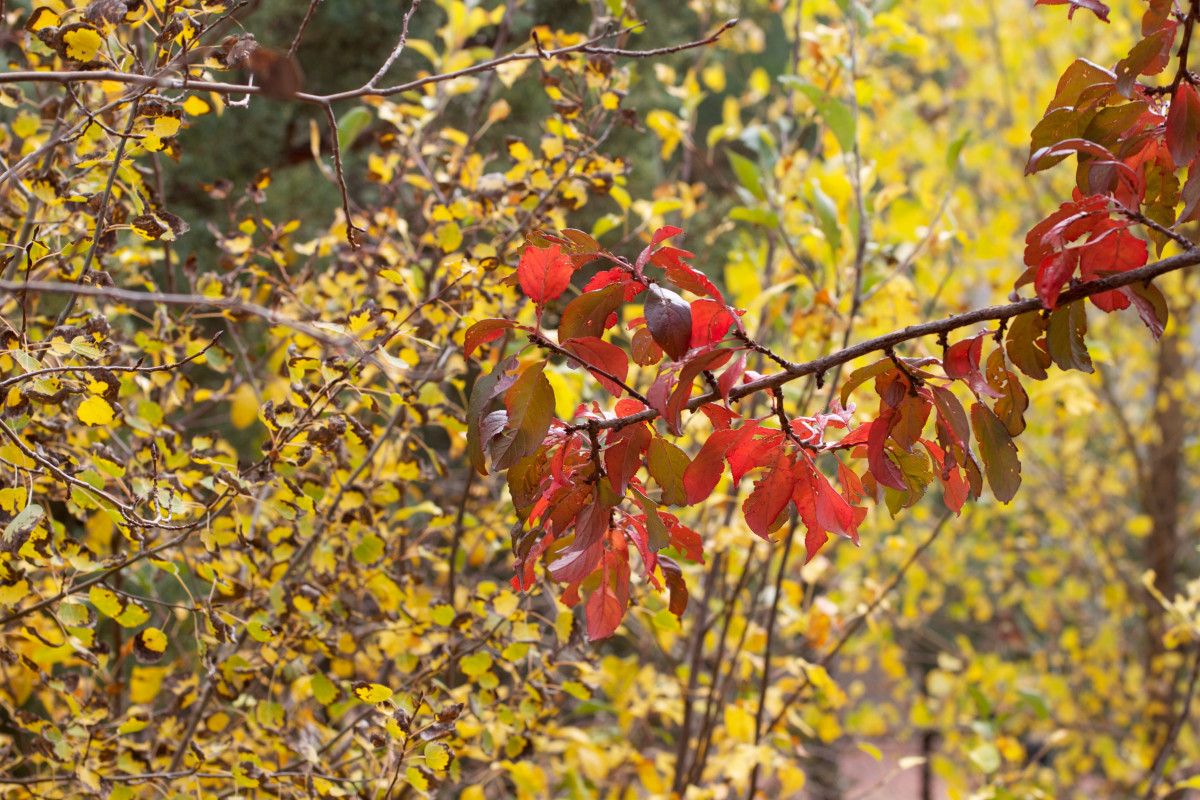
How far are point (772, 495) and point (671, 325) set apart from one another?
203 mm

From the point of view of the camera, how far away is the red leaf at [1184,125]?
817mm

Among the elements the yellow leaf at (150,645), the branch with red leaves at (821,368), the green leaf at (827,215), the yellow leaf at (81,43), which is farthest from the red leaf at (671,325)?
the green leaf at (827,215)

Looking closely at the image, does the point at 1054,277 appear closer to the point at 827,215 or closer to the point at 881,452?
the point at 881,452

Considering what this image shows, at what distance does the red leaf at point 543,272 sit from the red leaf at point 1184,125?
1.65ft

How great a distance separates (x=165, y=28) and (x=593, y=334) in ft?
1.99

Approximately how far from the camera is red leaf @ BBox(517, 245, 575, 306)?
86cm

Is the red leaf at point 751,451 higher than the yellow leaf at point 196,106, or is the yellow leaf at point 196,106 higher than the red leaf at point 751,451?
the yellow leaf at point 196,106

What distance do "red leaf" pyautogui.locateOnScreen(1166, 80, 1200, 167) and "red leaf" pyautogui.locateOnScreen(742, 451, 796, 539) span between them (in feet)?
1.31

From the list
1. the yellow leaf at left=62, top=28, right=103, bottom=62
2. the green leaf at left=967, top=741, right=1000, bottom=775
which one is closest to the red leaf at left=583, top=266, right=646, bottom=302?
the yellow leaf at left=62, top=28, right=103, bottom=62

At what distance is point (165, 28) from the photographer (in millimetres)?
1074

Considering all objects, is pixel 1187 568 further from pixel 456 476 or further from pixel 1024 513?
pixel 456 476

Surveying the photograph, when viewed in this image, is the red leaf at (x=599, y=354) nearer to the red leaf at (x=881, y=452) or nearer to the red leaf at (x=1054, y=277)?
the red leaf at (x=881, y=452)

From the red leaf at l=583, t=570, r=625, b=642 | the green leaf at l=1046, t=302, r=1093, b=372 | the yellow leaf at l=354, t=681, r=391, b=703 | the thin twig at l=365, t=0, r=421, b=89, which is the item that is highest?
the thin twig at l=365, t=0, r=421, b=89

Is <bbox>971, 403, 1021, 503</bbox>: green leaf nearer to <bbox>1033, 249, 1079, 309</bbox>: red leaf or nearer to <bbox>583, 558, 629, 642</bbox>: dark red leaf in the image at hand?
<bbox>1033, 249, 1079, 309</bbox>: red leaf
